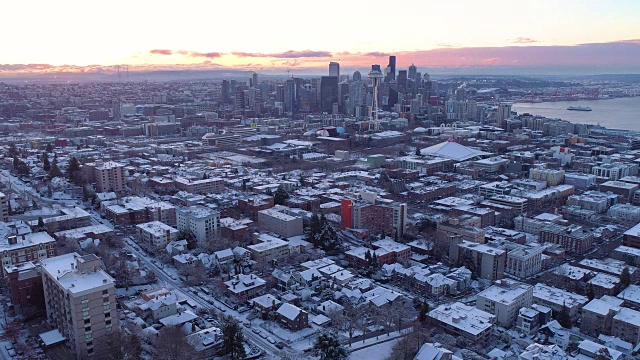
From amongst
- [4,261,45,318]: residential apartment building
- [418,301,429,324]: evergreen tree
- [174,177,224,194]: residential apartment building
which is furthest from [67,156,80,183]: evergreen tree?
[418,301,429,324]: evergreen tree

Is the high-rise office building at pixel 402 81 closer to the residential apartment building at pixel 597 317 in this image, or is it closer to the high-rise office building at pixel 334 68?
the high-rise office building at pixel 334 68

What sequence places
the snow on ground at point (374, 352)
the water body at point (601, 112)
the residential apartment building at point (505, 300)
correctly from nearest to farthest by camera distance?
1. the snow on ground at point (374, 352)
2. the residential apartment building at point (505, 300)
3. the water body at point (601, 112)

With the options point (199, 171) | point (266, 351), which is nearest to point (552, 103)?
point (199, 171)

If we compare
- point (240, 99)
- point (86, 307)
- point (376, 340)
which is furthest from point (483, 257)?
point (240, 99)

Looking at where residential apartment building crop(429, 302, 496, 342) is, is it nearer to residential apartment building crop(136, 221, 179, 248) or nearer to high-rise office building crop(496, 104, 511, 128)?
residential apartment building crop(136, 221, 179, 248)

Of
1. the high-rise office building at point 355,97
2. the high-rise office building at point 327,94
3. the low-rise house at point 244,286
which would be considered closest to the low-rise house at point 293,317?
the low-rise house at point 244,286

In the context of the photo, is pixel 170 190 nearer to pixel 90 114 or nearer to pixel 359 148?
pixel 359 148

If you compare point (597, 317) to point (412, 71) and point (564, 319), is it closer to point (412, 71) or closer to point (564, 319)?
point (564, 319)
